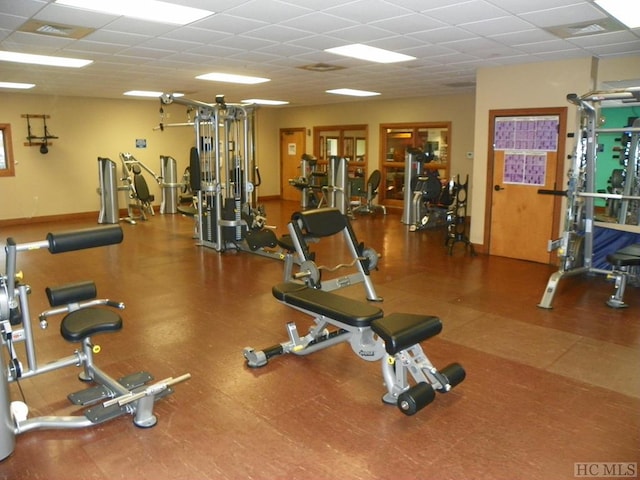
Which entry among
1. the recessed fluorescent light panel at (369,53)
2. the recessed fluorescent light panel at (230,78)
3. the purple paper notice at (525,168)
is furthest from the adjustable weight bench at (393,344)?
the recessed fluorescent light panel at (230,78)

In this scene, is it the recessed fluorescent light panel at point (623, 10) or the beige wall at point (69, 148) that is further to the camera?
the beige wall at point (69, 148)

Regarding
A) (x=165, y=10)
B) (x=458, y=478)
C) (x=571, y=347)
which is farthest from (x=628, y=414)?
(x=165, y=10)

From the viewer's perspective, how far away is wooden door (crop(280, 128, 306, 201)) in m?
12.3

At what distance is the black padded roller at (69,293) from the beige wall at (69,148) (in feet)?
24.9

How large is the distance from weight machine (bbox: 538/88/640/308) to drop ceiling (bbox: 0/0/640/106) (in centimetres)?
79

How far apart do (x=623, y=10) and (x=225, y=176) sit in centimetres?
460

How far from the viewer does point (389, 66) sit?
6051 mm

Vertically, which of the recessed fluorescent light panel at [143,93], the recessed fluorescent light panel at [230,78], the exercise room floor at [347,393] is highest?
the recessed fluorescent light panel at [143,93]

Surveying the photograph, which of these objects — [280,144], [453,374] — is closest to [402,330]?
[453,374]

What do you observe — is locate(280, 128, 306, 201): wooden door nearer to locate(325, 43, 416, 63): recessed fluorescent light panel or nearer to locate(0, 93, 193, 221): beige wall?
locate(0, 93, 193, 221): beige wall

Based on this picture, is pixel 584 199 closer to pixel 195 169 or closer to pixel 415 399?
pixel 415 399

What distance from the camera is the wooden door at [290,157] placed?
12.3m

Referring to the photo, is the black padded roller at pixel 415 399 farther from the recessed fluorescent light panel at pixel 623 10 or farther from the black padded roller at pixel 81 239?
the recessed fluorescent light panel at pixel 623 10

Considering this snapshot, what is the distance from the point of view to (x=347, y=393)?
280 cm
